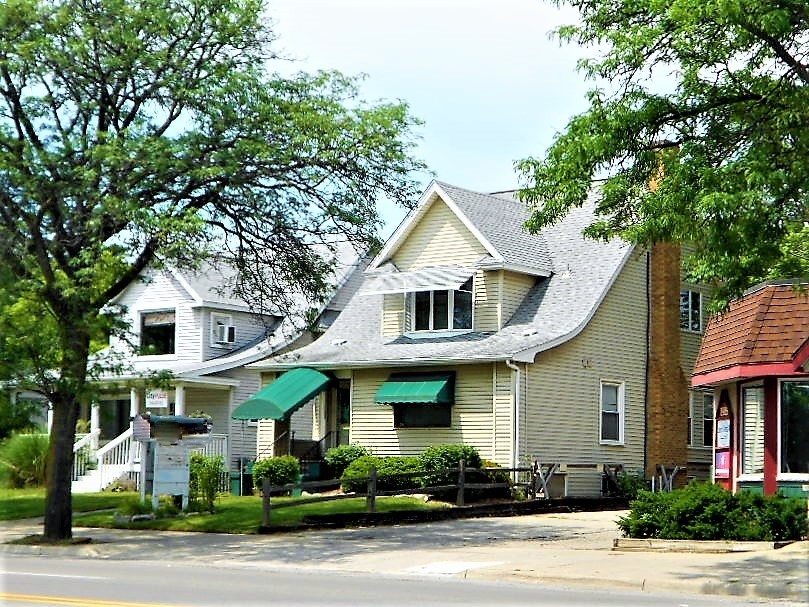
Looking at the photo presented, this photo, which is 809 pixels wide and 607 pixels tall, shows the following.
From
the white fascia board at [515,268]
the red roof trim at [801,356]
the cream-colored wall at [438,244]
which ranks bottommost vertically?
the red roof trim at [801,356]

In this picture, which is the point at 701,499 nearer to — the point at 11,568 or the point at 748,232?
the point at 748,232

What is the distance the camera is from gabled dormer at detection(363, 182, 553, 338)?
34938 mm

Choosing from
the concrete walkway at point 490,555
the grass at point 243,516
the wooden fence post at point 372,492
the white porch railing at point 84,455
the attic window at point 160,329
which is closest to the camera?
the concrete walkway at point 490,555

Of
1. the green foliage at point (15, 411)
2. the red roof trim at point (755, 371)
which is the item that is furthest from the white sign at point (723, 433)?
the green foliage at point (15, 411)

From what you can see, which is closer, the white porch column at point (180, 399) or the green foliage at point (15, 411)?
the green foliage at point (15, 411)

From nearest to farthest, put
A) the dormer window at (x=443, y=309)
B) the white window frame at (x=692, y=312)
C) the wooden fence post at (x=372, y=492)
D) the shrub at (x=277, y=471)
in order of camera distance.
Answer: the wooden fence post at (x=372, y=492)
the shrub at (x=277, y=471)
the dormer window at (x=443, y=309)
the white window frame at (x=692, y=312)

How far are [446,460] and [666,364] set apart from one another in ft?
28.7

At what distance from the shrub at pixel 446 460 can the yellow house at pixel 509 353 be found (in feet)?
3.99

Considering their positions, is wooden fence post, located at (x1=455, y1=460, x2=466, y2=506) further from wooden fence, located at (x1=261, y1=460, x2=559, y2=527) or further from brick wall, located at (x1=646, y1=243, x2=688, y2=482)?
brick wall, located at (x1=646, y1=243, x2=688, y2=482)

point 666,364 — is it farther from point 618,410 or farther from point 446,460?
point 446,460

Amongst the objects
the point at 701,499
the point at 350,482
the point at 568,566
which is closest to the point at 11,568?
the point at 568,566

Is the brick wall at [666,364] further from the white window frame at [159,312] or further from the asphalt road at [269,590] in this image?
the asphalt road at [269,590]

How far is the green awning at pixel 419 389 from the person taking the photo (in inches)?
1320

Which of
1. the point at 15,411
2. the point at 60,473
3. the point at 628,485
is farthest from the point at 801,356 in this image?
the point at 15,411
